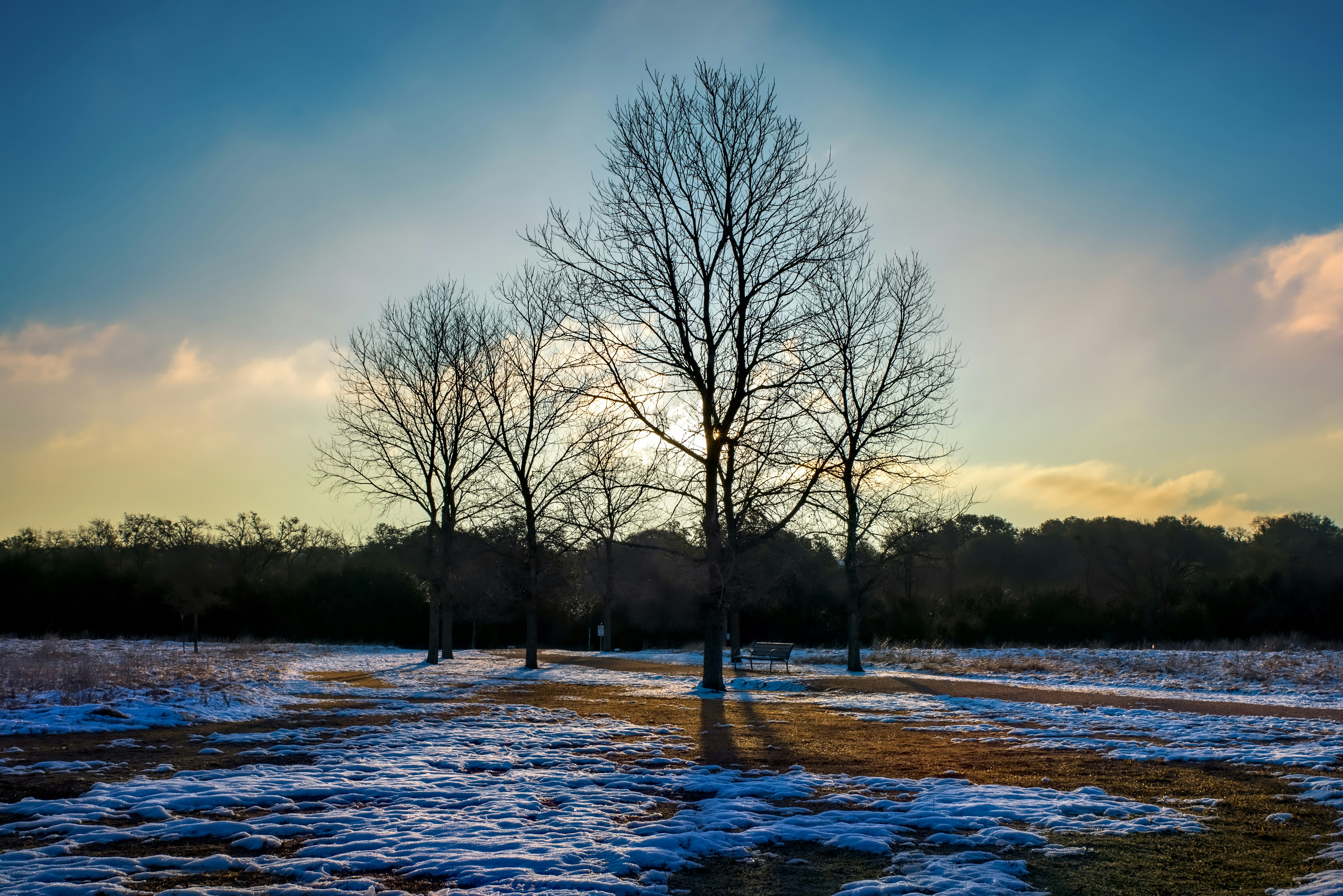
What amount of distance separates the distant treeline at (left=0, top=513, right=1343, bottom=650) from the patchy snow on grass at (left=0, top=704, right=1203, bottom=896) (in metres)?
18.7

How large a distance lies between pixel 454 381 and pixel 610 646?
62.8ft

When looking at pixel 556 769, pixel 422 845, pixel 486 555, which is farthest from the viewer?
pixel 486 555

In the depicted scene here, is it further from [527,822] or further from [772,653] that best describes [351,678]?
[527,822]

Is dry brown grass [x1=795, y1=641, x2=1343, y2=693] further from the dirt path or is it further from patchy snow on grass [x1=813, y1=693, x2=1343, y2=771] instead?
patchy snow on grass [x1=813, y1=693, x2=1343, y2=771]

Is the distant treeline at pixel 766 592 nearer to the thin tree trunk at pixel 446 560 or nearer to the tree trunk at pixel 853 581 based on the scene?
the thin tree trunk at pixel 446 560

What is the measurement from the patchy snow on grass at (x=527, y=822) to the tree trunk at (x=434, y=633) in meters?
18.2

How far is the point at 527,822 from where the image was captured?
508 cm

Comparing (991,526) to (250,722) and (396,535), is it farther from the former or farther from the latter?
(250,722)

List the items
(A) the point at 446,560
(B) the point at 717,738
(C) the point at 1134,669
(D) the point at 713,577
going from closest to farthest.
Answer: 1. (B) the point at 717,738
2. (D) the point at 713,577
3. (C) the point at 1134,669
4. (A) the point at 446,560

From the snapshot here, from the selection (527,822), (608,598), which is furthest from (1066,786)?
(608,598)

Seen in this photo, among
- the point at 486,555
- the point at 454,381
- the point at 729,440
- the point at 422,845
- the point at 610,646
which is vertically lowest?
the point at 610,646

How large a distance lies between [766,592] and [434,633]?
475 inches

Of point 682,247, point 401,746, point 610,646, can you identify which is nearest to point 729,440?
point 682,247

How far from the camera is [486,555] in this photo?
83.0 feet
